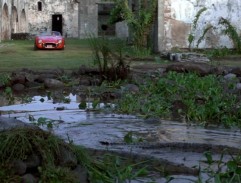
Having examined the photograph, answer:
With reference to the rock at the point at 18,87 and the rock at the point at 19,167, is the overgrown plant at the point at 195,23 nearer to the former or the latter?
the rock at the point at 18,87

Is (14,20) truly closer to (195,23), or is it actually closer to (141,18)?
(141,18)

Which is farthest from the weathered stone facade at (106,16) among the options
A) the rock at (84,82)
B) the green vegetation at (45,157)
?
the green vegetation at (45,157)

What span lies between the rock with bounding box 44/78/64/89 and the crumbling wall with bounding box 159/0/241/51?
31.3 ft

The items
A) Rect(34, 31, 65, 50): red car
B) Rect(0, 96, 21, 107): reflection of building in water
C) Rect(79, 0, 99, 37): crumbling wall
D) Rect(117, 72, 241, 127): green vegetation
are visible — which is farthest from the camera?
Rect(79, 0, 99, 37): crumbling wall

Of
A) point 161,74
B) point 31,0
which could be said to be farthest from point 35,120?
point 31,0

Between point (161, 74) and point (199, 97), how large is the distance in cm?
388

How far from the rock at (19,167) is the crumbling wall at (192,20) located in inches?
678

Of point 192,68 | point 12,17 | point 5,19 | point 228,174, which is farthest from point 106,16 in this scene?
point 228,174

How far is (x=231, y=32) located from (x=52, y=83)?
1021cm

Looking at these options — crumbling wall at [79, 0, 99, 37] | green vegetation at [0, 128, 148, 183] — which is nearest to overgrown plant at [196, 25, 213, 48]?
green vegetation at [0, 128, 148, 183]

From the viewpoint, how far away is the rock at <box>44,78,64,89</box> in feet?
39.9

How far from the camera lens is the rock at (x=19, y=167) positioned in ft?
14.6

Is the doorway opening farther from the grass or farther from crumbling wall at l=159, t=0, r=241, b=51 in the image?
crumbling wall at l=159, t=0, r=241, b=51

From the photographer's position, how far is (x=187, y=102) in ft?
30.6
